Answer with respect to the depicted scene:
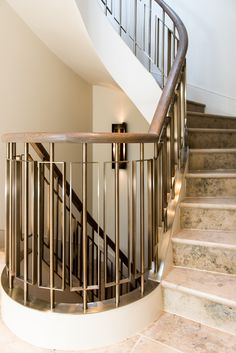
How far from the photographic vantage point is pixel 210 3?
382cm

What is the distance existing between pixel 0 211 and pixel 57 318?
1800mm

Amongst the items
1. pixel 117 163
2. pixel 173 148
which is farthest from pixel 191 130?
pixel 117 163

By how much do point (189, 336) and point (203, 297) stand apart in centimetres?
21

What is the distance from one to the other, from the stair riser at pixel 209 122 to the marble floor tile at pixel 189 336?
2.12 m

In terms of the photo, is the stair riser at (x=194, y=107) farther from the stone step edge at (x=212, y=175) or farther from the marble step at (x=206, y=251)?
the marble step at (x=206, y=251)

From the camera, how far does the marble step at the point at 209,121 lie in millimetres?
3209

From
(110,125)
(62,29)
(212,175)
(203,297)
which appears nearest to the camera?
(203,297)

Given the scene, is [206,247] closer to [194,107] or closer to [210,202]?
[210,202]

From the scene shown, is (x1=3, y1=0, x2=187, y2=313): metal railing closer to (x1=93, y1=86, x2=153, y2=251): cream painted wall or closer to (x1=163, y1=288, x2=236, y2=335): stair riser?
(x1=163, y1=288, x2=236, y2=335): stair riser

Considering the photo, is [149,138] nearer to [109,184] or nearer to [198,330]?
[198,330]

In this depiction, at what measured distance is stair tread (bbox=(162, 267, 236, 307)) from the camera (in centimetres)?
155

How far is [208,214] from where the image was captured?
6.83 feet

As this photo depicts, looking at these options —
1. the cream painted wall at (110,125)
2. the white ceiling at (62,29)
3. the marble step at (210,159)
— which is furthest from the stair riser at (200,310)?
the cream painted wall at (110,125)

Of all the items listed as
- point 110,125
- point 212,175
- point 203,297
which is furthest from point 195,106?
point 203,297
